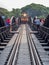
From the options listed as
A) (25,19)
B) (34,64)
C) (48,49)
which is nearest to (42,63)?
(34,64)

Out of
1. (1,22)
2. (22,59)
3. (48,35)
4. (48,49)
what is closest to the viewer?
(22,59)

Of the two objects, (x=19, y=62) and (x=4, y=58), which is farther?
(x=4, y=58)

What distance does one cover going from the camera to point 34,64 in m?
10.7

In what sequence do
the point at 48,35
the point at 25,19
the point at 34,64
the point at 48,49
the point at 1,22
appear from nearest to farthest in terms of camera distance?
the point at 34,64
the point at 48,49
the point at 48,35
the point at 1,22
the point at 25,19

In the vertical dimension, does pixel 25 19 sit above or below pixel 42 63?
below

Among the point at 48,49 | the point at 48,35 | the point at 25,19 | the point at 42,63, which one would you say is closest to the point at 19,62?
the point at 42,63

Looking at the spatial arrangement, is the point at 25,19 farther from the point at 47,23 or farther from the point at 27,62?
the point at 27,62

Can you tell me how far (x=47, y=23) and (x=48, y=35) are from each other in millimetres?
6628

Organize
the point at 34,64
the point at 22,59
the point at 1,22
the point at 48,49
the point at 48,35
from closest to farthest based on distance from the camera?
the point at 34,64, the point at 22,59, the point at 48,49, the point at 48,35, the point at 1,22

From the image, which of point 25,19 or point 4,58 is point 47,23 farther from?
point 25,19

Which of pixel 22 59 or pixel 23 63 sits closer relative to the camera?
pixel 23 63

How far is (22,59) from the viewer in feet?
40.2

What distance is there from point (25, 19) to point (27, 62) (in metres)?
83.3

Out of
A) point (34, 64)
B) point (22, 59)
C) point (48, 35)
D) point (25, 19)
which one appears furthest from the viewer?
point (25, 19)
